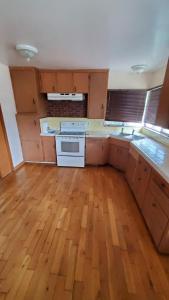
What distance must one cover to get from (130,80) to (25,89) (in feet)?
8.41

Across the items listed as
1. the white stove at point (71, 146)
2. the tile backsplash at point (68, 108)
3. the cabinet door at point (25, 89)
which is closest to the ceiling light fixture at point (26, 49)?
the cabinet door at point (25, 89)

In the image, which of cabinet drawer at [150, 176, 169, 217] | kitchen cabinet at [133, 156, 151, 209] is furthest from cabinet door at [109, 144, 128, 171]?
cabinet drawer at [150, 176, 169, 217]

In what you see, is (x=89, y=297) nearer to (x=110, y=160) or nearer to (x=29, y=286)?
(x=29, y=286)

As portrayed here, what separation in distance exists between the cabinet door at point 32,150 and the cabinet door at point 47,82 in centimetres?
130

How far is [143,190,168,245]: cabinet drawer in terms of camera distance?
4.58 ft

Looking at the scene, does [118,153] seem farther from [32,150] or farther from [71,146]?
[32,150]

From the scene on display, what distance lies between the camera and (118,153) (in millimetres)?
3148

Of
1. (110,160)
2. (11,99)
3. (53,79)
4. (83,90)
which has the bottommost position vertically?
(110,160)

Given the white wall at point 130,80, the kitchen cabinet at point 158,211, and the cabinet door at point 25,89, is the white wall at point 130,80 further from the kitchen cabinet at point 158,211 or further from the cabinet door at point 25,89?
the kitchen cabinet at point 158,211

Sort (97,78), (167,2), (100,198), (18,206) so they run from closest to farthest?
(167,2) → (18,206) → (100,198) → (97,78)

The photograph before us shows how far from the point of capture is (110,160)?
11.2 feet

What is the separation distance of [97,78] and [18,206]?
3.08 meters

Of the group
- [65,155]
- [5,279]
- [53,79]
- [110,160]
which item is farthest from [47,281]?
[53,79]

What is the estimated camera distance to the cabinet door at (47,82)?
3062 millimetres
